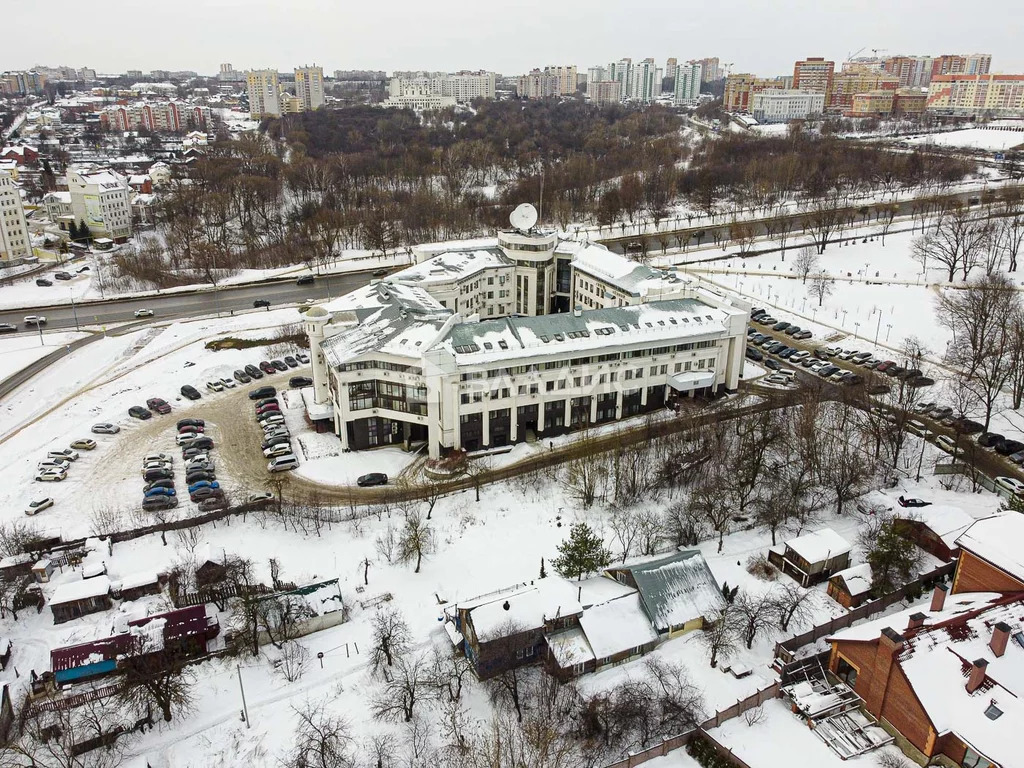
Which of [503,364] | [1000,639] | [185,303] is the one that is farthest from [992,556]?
[185,303]

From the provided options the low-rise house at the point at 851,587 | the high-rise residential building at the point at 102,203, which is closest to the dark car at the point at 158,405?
the low-rise house at the point at 851,587

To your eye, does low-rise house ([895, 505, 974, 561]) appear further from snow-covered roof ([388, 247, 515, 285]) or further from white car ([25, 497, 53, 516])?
white car ([25, 497, 53, 516])

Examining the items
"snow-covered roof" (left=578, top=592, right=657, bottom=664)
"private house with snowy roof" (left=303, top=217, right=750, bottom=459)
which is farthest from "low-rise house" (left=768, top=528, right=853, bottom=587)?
"private house with snowy roof" (left=303, top=217, right=750, bottom=459)

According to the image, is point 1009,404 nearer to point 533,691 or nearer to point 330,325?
point 533,691

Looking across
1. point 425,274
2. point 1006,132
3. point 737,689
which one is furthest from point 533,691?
point 1006,132

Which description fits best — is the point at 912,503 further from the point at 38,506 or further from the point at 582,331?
the point at 38,506
